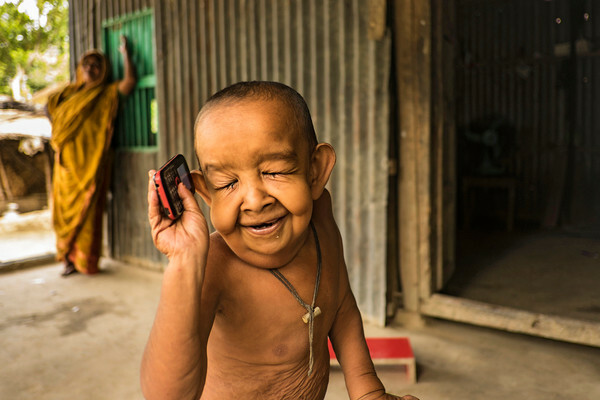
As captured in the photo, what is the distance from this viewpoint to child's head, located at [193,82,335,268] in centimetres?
99

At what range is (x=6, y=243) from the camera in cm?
770

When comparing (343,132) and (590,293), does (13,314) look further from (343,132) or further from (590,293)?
(590,293)

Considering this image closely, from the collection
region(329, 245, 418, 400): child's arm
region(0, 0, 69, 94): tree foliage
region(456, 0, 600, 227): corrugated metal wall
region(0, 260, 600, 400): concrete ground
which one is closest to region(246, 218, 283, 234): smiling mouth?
region(329, 245, 418, 400): child's arm

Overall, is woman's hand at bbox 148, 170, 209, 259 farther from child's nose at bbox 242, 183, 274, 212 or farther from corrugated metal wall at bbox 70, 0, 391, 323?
corrugated metal wall at bbox 70, 0, 391, 323

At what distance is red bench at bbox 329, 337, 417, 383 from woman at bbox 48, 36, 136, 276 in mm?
3534

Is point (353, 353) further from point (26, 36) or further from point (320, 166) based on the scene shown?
point (26, 36)

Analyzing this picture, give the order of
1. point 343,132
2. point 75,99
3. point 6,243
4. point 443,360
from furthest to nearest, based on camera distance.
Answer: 1. point 6,243
2. point 75,99
3. point 343,132
4. point 443,360

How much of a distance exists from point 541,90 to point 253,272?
6.62 metres

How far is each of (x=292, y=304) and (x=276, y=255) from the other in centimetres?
14

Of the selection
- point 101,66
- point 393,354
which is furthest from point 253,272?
point 101,66

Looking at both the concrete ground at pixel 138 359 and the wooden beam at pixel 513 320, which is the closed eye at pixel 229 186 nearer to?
the concrete ground at pixel 138 359

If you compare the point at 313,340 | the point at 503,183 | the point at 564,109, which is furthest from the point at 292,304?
the point at 564,109

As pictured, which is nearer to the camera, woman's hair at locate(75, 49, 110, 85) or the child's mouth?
the child's mouth

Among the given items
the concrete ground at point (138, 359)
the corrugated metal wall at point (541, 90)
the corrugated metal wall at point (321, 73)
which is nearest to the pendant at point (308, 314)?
the concrete ground at point (138, 359)
